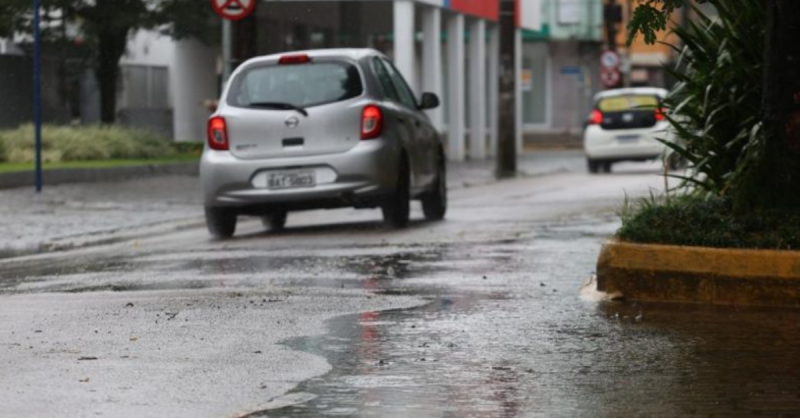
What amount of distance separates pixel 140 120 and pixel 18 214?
22977mm

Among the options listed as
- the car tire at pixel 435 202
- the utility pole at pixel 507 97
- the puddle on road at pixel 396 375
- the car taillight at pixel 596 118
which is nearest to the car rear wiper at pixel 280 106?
the car tire at pixel 435 202

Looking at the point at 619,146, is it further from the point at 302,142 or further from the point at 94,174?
the point at 302,142

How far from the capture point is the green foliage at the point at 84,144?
2652 cm

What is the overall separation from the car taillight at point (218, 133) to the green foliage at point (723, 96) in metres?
5.32

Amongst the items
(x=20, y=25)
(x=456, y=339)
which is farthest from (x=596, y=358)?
(x=20, y=25)

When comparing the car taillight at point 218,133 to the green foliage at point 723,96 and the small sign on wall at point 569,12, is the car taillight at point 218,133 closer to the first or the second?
the green foliage at point 723,96

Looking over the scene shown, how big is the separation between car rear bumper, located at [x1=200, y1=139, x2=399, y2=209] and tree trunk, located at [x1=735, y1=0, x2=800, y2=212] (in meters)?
5.74

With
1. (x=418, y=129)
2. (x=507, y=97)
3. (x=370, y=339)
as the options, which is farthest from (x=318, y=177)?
(x=507, y=97)

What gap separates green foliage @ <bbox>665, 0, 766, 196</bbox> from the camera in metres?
11.1

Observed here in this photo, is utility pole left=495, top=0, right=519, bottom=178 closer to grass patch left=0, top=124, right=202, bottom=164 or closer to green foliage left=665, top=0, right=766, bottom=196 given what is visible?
grass patch left=0, top=124, right=202, bottom=164

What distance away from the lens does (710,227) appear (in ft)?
32.9

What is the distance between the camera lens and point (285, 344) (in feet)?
27.1

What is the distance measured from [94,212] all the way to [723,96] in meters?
9.62

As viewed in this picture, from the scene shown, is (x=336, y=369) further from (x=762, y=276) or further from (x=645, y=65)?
(x=645, y=65)
